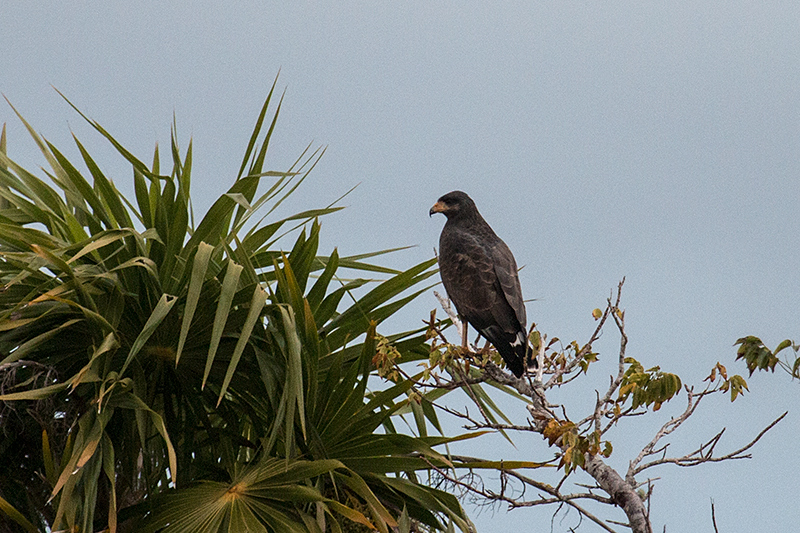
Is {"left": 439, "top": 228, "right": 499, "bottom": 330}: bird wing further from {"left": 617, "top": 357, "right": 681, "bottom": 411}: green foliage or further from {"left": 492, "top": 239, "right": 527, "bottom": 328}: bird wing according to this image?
{"left": 617, "top": 357, "right": 681, "bottom": 411}: green foliage

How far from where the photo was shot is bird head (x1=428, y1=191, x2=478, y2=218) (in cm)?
561

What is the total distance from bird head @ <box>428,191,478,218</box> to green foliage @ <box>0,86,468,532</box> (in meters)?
0.65

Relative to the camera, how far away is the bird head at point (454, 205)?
18.4 ft

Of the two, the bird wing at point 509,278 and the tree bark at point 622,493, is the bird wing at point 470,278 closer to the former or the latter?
the bird wing at point 509,278

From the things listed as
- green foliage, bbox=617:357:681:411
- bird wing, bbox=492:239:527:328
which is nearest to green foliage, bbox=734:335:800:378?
green foliage, bbox=617:357:681:411

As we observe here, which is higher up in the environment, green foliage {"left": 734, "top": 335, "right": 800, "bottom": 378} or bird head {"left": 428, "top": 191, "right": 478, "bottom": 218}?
bird head {"left": 428, "top": 191, "right": 478, "bottom": 218}

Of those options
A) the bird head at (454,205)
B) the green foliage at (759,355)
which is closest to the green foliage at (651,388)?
the green foliage at (759,355)

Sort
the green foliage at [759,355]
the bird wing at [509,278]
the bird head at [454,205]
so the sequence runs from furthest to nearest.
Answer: the bird head at [454,205] < the bird wing at [509,278] < the green foliage at [759,355]

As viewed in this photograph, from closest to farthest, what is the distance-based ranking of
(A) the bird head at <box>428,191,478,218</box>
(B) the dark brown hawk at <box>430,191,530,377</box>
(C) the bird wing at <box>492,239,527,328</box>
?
(B) the dark brown hawk at <box>430,191,530,377</box>, (C) the bird wing at <box>492,239,527,328</box>, (A) the bird head at <box>428,191,478,218</box>

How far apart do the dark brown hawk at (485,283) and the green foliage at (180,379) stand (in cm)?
29

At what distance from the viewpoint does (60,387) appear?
13.1 feet

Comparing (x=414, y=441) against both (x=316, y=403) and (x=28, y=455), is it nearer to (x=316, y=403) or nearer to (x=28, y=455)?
(x=316, y=403)

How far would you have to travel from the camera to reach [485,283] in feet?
16.3

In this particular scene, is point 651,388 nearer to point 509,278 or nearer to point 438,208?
point 509,278
